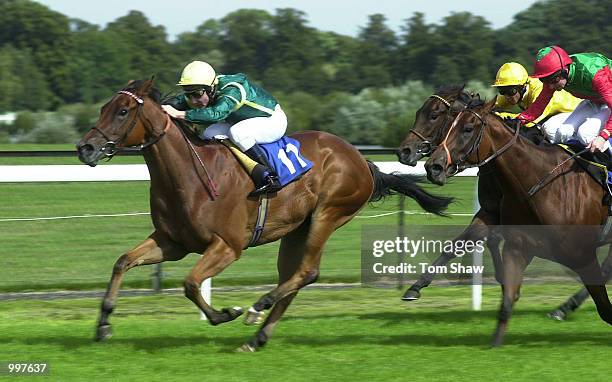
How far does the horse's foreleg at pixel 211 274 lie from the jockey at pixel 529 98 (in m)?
1.93

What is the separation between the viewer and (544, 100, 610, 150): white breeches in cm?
603

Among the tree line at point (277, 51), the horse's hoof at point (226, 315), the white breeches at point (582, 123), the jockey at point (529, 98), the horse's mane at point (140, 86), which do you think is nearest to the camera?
the horse's hoof at point (226, 315)

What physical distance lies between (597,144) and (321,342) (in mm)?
1943

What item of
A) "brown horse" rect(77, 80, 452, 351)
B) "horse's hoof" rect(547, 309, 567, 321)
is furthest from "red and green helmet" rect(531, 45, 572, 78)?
"horse's hoof" rect(547, 309, 567, 321)

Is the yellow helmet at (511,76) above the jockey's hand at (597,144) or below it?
above

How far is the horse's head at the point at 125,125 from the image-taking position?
209 inches

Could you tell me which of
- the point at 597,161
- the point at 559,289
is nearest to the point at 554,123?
the point at 597,161

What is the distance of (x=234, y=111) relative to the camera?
19.2 feet

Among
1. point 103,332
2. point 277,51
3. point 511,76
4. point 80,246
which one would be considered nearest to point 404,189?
point 511,76

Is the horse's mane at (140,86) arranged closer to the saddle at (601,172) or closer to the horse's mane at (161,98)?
the horse's mane at (161,98)

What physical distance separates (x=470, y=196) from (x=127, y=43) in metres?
57.1

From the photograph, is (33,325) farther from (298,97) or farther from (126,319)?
(298,97)

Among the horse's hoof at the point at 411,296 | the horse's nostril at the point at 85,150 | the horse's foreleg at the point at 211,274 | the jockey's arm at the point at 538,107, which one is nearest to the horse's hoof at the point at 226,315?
the horse's foreleg at the point at 211,274

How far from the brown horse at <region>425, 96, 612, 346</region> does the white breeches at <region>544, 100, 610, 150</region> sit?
0.94 ft
